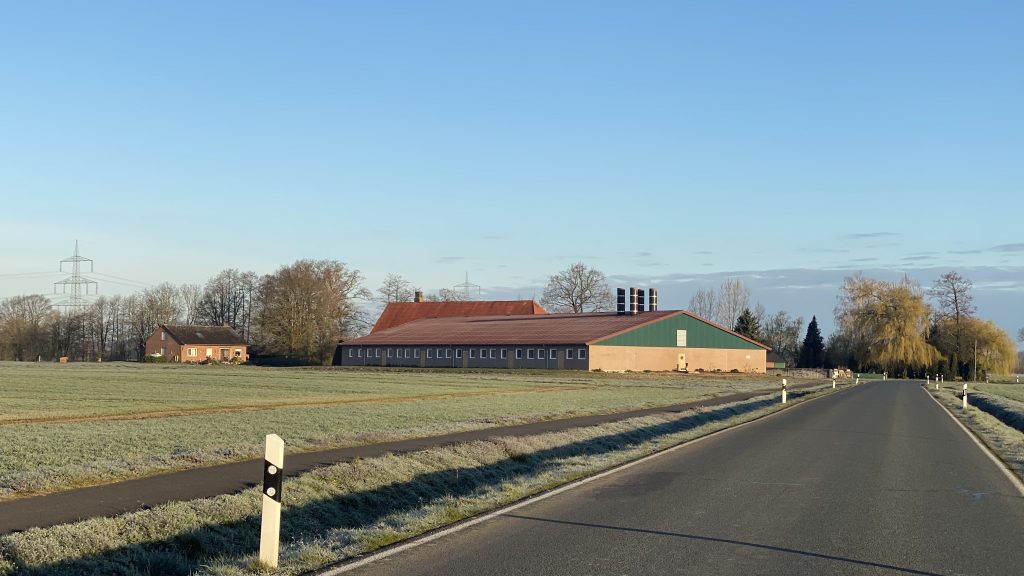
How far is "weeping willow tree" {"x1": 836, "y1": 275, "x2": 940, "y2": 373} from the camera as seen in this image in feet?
342

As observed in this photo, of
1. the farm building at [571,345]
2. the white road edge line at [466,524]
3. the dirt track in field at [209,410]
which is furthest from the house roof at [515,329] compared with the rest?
the white road edge line at [466,524]

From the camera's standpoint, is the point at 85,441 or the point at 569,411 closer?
the point at 85,441

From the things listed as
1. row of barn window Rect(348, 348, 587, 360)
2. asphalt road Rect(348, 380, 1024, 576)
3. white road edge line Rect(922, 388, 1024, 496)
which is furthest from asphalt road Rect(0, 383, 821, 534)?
row of barn window Rect(348, 348, 587, 360)

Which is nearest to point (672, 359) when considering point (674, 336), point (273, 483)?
point (674, 336)

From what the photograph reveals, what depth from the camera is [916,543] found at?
29.1ft

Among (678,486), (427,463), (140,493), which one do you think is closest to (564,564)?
(678,486)

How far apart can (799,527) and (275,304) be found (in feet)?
330

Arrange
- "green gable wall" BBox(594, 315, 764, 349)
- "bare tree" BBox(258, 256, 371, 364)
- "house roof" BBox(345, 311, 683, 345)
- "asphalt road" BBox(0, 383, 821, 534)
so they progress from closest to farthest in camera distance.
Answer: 1. "asphalt road" BBox(0, 383, 821, 534)
2. "green gable wall" BBox(594, 315, 764, 349)
3. "house roof" BBox(345, 311, 683, 345)
4. "bare tree" BBox(258, 256, 371, 364)

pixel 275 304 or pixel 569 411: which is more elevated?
pixel 275 304

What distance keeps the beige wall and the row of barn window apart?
2.12 metres

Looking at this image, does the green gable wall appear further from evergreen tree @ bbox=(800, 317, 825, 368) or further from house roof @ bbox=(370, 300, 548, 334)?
evergreen tree @ bbox=(800, 317, 825, 368)

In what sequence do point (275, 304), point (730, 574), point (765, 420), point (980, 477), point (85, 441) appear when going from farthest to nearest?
point (275, 304) → point (765, 420) → point (85, 441) → point (980, 477) → point (730, 574)

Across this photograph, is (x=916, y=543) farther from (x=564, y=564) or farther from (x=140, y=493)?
(x=140, y=493)

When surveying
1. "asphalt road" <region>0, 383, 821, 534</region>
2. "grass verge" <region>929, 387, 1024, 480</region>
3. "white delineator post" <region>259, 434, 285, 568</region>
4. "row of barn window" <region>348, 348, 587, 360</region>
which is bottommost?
"grass verge" <region>929, 387, 1024, 480</region>
